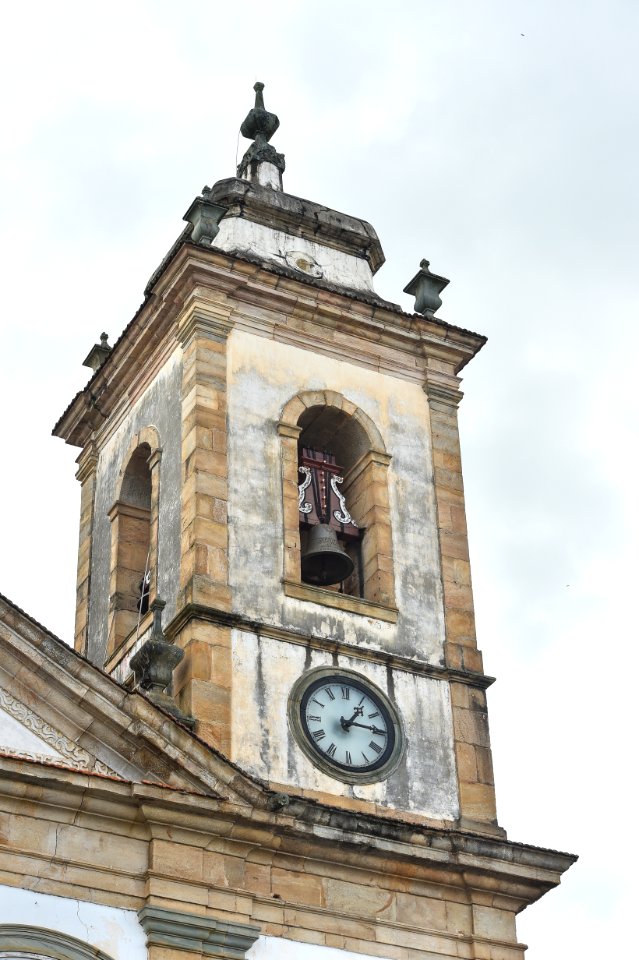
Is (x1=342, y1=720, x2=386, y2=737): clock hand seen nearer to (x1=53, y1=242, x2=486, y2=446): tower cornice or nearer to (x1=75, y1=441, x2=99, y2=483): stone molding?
(x1=53, y1=242, x2=486, y2=446): tower cornice

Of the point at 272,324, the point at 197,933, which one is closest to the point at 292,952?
the point at 197,933

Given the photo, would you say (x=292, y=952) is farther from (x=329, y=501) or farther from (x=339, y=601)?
(x=329, y=501)

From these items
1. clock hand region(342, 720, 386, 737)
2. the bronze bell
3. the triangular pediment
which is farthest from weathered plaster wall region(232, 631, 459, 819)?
the bronze bell

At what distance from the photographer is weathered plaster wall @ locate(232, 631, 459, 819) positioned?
52.6 feet

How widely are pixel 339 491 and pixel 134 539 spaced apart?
202 cm

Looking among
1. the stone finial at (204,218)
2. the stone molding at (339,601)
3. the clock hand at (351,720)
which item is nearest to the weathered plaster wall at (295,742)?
the clock hand at (351,720)

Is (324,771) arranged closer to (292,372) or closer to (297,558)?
(297,558)

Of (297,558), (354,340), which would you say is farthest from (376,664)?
(354,340)

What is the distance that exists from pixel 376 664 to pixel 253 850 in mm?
2538

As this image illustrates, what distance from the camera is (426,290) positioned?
66.4 feet

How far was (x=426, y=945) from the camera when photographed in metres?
15.4

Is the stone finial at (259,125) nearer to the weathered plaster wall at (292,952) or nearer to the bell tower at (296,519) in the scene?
the bell tower at (296,519)

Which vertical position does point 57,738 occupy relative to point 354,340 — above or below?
below

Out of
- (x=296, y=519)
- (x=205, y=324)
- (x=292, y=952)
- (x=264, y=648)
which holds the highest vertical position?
(x=205, y=324)
